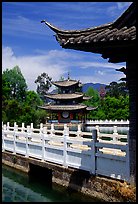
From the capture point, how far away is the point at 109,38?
5703 millimetres

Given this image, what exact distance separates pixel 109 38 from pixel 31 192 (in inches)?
234

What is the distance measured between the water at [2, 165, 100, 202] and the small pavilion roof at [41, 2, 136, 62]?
141 inches

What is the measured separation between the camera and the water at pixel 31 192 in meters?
8.91

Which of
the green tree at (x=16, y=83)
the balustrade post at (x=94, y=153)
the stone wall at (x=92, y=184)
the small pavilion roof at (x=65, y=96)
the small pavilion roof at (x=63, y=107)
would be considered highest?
the green tree at (x=16, y=83)

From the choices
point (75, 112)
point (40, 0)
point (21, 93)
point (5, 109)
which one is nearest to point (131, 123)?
point (40, 0)

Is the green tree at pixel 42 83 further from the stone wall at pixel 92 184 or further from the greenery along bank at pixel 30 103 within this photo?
the stone wall at pixel 92 184

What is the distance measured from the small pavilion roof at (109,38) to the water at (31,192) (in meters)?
3.57

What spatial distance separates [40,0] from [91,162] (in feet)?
17.0

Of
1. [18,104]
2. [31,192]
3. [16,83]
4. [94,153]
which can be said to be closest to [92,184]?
[94,153]

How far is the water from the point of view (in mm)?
8914

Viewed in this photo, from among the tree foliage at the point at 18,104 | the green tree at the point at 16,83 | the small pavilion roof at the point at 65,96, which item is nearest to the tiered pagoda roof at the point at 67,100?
the small pavilion roof at the point at 65,96

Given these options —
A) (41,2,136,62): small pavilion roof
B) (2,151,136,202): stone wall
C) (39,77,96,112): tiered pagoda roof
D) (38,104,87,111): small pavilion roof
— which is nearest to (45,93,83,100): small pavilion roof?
(39,77,96,112): tiered pagoda roof

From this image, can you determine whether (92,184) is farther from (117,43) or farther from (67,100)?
(67,100)

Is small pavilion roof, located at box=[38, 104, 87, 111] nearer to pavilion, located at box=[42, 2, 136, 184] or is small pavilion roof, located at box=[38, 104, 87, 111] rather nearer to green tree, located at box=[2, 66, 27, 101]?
green tree, located at box=[2, 66, 27, 101]
